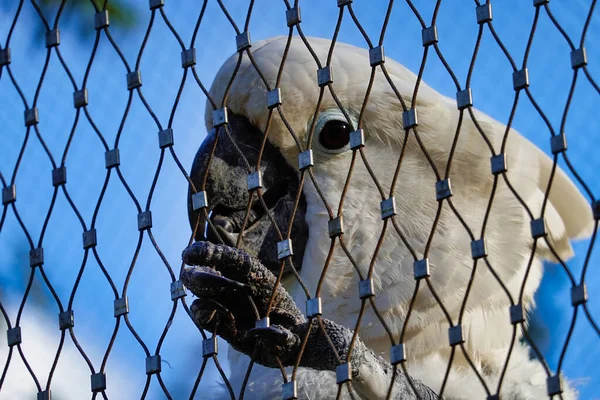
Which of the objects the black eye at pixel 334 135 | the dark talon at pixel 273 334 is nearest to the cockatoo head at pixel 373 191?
the black eye at pixel 334 135

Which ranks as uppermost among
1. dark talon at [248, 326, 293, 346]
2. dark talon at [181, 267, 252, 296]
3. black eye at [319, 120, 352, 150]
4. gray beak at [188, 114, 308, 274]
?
black eye at [319, 120, 352, 150]

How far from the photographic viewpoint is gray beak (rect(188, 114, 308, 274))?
9.78 feet

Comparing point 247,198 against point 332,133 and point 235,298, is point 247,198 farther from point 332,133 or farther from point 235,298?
point 235,298

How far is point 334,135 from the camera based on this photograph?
318 cm

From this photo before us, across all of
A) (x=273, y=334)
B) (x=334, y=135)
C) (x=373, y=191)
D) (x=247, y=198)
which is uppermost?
(x=334, y=135)

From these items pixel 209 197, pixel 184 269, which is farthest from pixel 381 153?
pixel 184 269

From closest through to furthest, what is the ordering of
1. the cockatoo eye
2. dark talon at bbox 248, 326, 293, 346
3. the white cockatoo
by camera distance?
dark talon at bbox 248, 326, 293, 346
the white cockatoo
the cockatoo eye

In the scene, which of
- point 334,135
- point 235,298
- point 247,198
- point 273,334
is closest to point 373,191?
point 334,135

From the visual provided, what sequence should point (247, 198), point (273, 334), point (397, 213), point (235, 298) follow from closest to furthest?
1. point (273, 334)
2. point (235, 298)
3. point (247, 198)
4. point (397, 213)

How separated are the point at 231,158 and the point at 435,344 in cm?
74

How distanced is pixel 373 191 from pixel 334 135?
0.66ft

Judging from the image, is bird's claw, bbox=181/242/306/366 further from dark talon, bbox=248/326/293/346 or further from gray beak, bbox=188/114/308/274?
gray beak, bbox=188/114/308/274

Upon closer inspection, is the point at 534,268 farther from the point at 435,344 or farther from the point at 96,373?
the point at 96,373

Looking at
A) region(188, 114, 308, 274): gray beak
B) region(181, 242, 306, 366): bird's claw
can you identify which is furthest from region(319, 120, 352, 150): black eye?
region(181, 242, 306, 366): bird's claw
